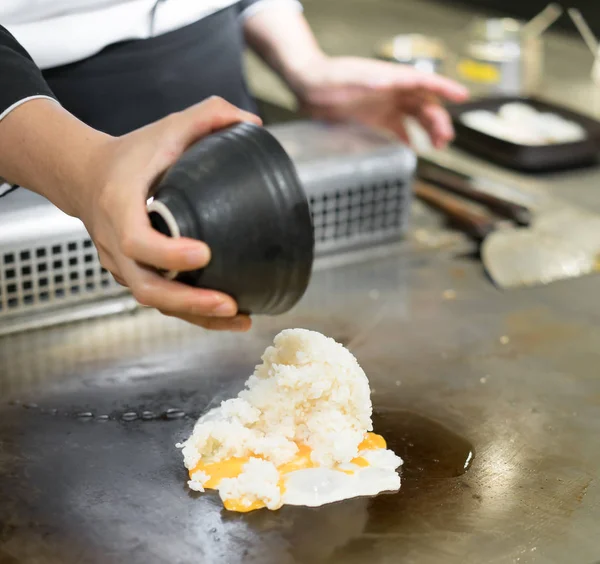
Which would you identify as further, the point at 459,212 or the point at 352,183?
the point at 459,212

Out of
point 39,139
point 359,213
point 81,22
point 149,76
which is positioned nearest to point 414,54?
point 359,213

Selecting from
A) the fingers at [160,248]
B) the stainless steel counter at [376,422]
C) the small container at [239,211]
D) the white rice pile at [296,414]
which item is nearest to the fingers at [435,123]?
the stainless steel counter at [376,422]

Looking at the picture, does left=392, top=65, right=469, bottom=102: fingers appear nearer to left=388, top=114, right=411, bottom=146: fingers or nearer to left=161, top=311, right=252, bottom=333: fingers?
left=388, top=114, right=411, bottom=146: fingers

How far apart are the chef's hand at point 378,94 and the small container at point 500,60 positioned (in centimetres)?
70

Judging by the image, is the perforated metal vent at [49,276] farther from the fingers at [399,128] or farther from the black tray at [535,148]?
the black tray at [535,148]

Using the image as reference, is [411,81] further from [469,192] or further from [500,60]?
[500,60]

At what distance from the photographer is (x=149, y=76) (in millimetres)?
1691

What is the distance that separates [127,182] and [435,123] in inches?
43.5

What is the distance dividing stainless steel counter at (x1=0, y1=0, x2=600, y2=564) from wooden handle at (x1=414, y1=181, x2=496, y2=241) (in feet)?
0.17

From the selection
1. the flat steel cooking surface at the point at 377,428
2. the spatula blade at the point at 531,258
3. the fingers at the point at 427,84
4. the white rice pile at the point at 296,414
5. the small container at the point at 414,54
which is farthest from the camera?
the small container at the point at 414,54

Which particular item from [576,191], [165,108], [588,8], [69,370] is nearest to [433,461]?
[69,370]

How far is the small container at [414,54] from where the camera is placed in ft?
8.68

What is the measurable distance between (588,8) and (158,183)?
9.14 feet

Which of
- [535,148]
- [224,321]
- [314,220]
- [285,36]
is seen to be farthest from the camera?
[535,148]
